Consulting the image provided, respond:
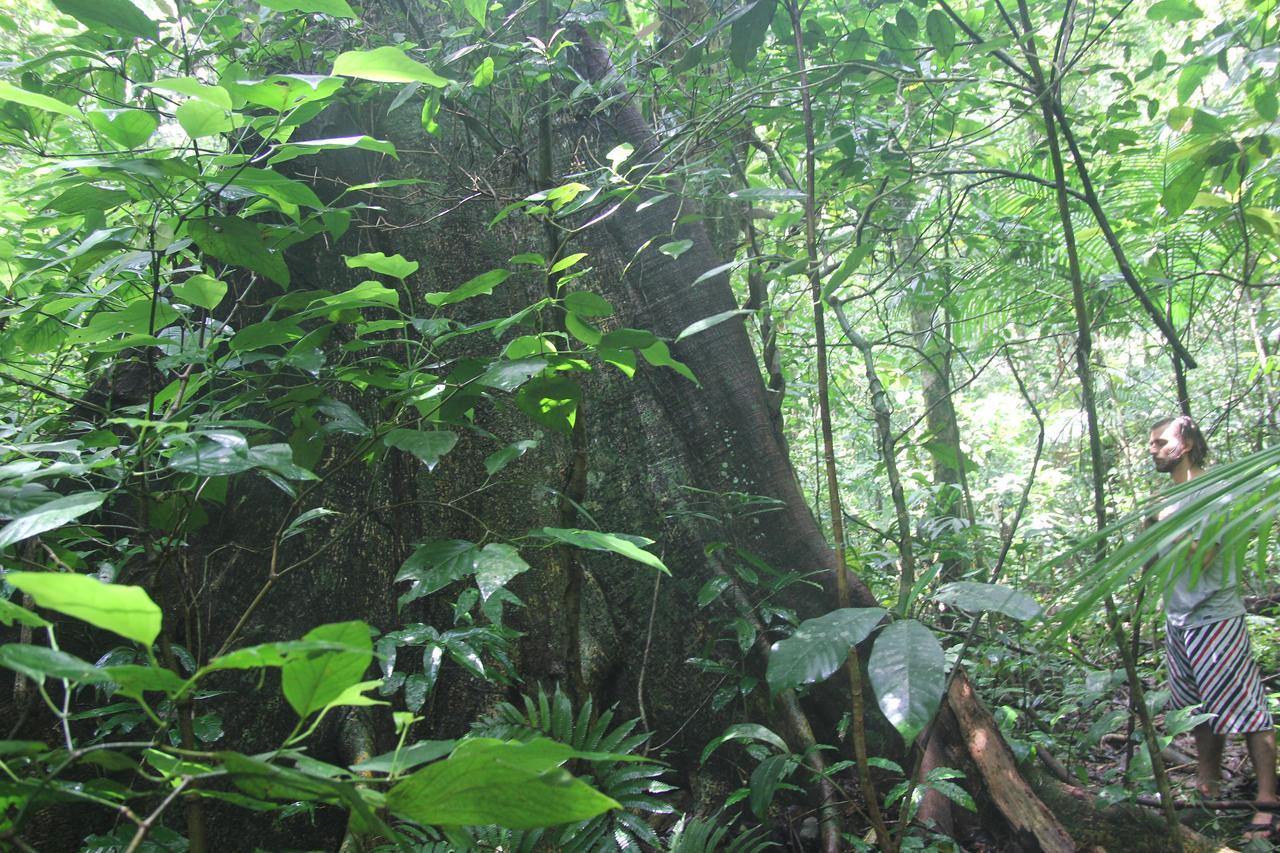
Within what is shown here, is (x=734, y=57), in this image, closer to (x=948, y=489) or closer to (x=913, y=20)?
(x=913, y=20)

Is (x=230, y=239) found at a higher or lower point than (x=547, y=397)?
higher

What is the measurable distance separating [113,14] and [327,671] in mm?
765

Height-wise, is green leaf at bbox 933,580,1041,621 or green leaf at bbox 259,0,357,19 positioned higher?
green leaf at bbox 259,0,357,19

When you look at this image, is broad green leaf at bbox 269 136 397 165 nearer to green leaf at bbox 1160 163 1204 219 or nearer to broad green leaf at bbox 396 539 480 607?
broad green leaf at bbox 396 539 480 607

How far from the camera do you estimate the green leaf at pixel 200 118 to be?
80 cm

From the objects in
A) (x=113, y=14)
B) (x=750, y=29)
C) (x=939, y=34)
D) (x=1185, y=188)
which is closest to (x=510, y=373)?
(x=113, y=14)

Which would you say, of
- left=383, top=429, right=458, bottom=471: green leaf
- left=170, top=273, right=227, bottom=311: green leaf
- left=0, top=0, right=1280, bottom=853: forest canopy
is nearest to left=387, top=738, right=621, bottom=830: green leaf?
left=0, top=0, right=1280, bottom=853: forest canopy

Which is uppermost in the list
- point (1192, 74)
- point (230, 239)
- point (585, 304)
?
point (1192, 74)

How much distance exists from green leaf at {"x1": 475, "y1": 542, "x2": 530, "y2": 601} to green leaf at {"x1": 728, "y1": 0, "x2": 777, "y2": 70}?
42.4 inches

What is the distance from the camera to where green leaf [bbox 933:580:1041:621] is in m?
0.92

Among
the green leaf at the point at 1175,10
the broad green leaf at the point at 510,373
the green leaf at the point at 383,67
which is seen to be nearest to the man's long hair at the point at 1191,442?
the green leaf at the point at 1175,10

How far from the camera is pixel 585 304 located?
1163 millimetres

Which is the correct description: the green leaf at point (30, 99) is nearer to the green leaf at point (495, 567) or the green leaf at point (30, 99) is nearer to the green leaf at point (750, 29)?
the green leaf at point (495, 567)

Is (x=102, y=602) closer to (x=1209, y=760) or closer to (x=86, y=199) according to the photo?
(x=86, y=199)
